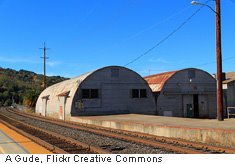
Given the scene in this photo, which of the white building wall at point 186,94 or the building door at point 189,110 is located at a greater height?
the white building wall at point 186,94

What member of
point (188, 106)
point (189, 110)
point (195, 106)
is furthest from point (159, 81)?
point (195, 106)

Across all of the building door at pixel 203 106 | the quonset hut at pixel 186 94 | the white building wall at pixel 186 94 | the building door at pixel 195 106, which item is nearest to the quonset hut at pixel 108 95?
the quonset hut at pixel 186 94

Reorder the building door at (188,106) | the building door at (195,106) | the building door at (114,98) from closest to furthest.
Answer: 1. the building door at (114,98)
2. the building door at (188,106)
3. the building door at (195,106)

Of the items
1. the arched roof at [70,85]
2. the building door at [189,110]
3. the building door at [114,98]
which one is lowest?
the building door at [189,110]

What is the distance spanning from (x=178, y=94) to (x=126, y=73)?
21.5 feet

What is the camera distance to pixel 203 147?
13.8 metres

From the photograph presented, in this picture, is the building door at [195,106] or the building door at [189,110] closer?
the building door at [189,110]

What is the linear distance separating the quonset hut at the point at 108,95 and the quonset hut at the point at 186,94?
4.96 feet

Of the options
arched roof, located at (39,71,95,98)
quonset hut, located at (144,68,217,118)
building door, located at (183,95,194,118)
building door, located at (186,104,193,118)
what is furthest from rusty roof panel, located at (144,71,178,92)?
arched roof, located at (39,71,95,98)

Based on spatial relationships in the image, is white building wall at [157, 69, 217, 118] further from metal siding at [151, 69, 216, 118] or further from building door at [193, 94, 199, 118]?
building door at [193, 94, 199, 118]

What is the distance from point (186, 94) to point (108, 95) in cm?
943

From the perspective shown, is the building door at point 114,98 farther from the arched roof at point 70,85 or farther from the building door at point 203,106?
the building door at point 203,106

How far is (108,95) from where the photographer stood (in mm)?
39406

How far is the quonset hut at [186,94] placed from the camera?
135 ft
